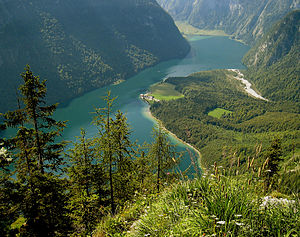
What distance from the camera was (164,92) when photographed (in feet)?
487

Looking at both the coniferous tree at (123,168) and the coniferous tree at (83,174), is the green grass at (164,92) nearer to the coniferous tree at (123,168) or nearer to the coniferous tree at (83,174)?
the coniferous tree at (123,168)

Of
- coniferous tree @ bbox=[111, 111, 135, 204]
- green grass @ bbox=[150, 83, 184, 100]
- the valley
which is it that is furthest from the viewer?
green grass @ bbox=[150, 83, 184, 100]

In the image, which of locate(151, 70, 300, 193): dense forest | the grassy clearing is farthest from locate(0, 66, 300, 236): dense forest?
locate(151, 70, 300, 193): dense forest

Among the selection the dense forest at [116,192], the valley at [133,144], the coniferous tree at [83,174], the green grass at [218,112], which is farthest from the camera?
the green grass at [218,112]

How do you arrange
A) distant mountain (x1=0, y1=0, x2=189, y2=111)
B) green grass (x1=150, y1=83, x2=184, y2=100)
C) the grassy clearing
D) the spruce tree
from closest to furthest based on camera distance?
the grassy clearing, the spruce tree, green grass (x1=150, y1=83, x2=184, y2=100), distant mountain (x1=0, y1=0, x2=189, y2=111)

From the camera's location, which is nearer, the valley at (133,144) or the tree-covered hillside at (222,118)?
the valley at (133,144)

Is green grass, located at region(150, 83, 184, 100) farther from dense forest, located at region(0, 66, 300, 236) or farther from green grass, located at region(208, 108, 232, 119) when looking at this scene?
dense forest, located at region(0, 66, 300, 236)

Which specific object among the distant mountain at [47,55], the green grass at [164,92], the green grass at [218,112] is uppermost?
the distant mountain at [47,55]

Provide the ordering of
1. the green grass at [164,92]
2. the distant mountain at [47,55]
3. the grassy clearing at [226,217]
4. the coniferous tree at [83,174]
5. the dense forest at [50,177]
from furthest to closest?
the distant mountain at [47,55] → the green grass at [164,92] → the coniferous tree at [83,174] → the dense forest at [50,177] → the grassy clearing at [226,217]

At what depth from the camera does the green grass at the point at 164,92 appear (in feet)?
467

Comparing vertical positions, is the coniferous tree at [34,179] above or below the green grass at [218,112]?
above

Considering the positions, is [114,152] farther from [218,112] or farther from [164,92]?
[164,92]

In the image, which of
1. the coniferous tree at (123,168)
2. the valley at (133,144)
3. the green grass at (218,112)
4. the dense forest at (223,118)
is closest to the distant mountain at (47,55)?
the valley at (133,144)

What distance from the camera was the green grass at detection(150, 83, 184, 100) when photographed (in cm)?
14223
